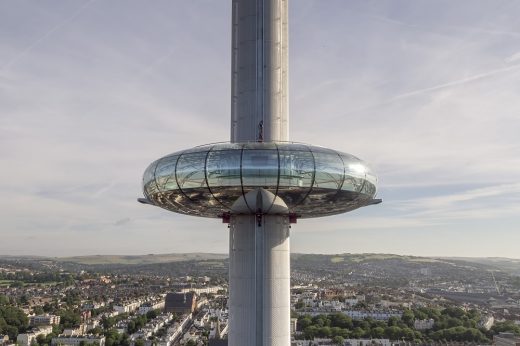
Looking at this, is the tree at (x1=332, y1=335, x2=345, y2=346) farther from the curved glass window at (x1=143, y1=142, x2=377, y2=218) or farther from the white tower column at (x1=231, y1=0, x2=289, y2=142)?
the curved glass window at (x1=143, y1=142, x2=377, y2=218)

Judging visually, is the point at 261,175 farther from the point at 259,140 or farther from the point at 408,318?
the point at 408,318

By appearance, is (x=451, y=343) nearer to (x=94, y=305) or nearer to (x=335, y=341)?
(x=335, y=341)

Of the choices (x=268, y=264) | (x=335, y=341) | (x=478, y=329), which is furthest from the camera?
(x=478, y=329)

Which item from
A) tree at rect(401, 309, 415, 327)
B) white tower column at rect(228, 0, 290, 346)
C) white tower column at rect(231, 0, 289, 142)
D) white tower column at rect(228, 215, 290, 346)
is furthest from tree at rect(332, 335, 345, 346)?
white tower column at rect(231, 0, 289, 142)

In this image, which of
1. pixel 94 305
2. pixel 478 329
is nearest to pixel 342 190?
pixel 478 329

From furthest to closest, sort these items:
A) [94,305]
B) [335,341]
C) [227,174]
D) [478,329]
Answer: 1. [94,305]
2. [478,329]
3. [335,341]
4. [227,174]

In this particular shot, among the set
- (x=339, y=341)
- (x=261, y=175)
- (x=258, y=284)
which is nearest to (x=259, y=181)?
(x=261, y=175)

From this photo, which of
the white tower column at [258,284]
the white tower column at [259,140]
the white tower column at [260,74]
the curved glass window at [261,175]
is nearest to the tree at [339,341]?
the white tower column at [258,284]
